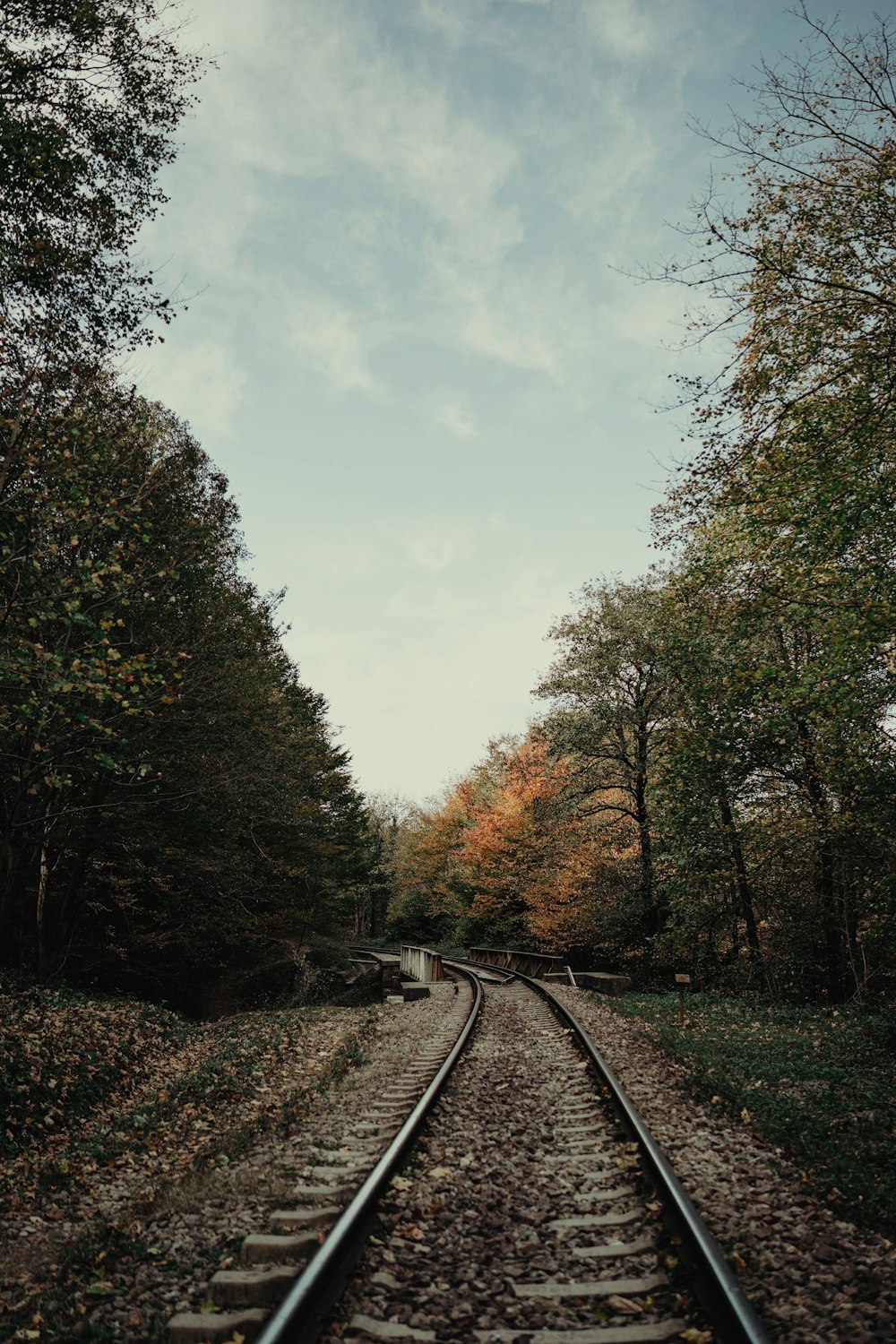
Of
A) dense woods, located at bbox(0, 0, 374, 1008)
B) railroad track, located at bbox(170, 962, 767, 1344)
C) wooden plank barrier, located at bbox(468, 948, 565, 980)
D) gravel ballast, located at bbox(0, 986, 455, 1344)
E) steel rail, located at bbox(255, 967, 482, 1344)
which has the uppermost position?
dense woods, located at bbox(0, 0, 374, 1008)

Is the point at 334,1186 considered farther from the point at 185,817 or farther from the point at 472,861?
the point at 472,861

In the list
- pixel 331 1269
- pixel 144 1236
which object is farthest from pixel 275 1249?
pixel 144 1236

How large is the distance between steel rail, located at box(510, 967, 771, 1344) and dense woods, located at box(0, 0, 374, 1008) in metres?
5.59

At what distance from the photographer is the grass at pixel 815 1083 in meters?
4.84

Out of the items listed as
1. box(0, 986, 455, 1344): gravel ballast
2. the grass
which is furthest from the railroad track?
the grass

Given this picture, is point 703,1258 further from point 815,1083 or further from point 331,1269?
point 815,1083

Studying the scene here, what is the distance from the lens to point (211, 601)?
583 inches

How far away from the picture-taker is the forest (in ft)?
24.1

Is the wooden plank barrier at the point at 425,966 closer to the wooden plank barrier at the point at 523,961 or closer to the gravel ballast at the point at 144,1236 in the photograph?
the wooden plank barrier at the point at 523,961

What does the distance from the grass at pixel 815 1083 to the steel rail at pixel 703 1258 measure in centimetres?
107

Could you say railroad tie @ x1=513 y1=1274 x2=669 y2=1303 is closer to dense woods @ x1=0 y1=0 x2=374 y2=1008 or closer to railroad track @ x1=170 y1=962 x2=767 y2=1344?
railroad track @ x1=170 y1=962 x2=767 y2=1344

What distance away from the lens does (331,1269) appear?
133 inches

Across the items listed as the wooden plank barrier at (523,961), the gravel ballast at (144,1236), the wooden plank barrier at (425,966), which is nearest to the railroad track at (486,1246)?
the gravel ballast at (144,1236)

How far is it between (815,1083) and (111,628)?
10.7 meters
